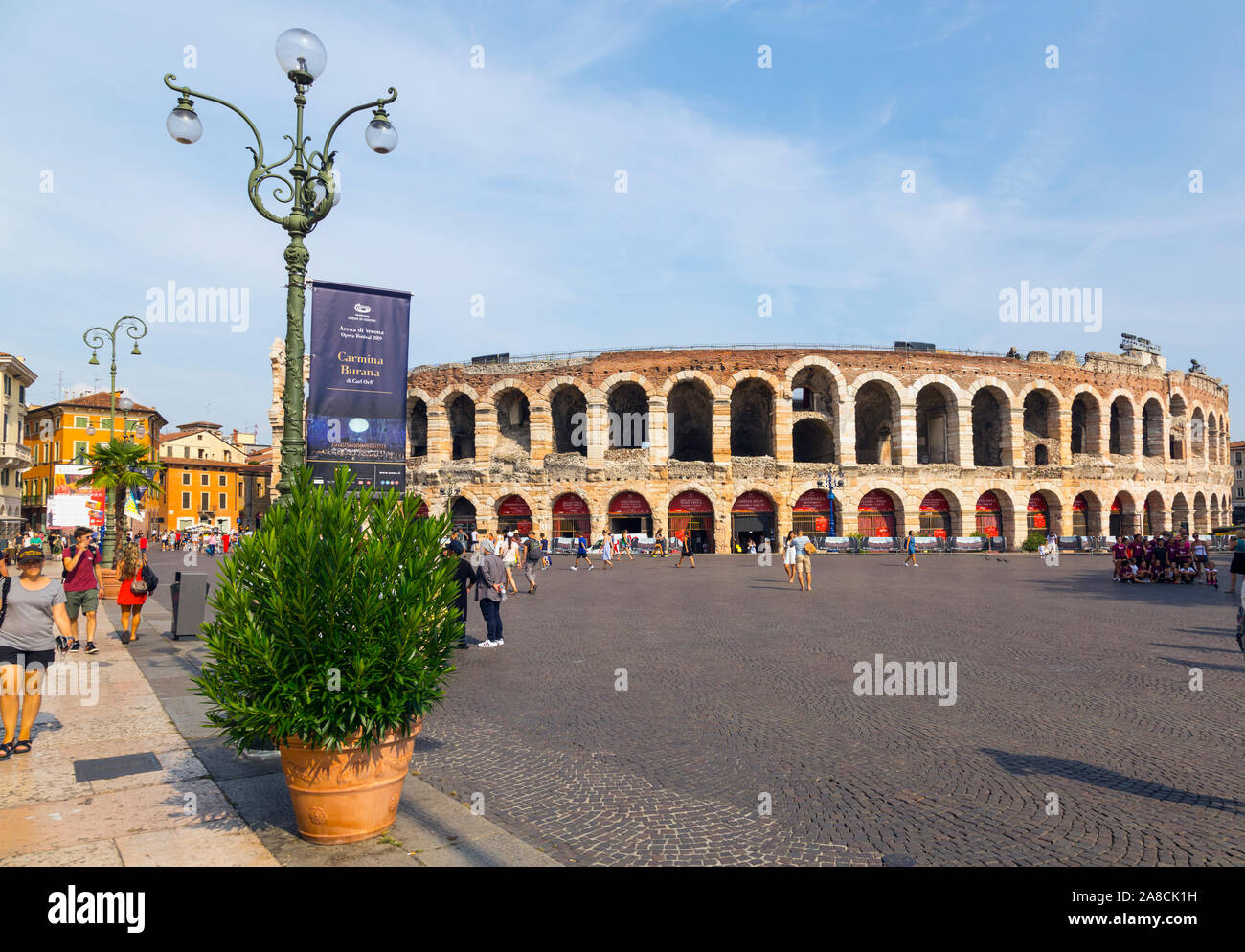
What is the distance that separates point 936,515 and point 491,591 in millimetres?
33867

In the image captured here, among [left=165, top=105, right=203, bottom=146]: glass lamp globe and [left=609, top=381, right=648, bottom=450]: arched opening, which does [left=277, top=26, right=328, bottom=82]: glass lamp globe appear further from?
[left=609, top=381, right=648, bottom=450]: arched opening

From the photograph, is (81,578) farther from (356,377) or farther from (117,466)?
(117,466)

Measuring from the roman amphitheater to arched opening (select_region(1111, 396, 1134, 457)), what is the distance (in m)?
0.11

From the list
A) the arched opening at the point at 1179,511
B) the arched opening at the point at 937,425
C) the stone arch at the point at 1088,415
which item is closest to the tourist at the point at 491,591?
the arched opening at the point at 937,425

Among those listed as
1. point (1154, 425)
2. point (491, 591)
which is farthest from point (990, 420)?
point (491, 591)

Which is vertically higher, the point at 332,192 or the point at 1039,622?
the point at 332,192

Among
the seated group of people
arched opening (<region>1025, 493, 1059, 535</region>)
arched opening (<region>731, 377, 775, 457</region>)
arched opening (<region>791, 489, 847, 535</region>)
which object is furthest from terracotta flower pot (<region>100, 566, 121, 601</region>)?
arched opening (<region>1025, 493, 1059, 535</region>)

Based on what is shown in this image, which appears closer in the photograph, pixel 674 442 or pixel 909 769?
pixel 909 769

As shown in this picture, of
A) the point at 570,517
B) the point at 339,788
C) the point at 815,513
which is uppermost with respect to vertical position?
the point at 815,513

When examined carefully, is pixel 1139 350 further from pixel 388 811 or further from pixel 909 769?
pixel 388 811

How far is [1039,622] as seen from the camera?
1316 centimetres

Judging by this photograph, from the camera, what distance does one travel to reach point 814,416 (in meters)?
39.4

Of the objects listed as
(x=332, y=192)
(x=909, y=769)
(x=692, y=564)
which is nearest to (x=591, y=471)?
(x=692, y=564)
